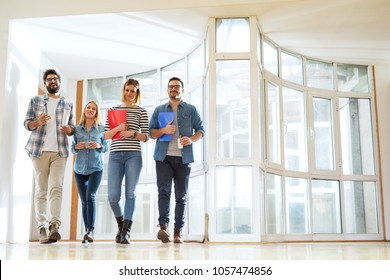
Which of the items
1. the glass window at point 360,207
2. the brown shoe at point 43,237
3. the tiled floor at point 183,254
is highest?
the glass window at point 360,207

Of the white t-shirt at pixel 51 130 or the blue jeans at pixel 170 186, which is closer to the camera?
the blue jeans at pixel 170 186

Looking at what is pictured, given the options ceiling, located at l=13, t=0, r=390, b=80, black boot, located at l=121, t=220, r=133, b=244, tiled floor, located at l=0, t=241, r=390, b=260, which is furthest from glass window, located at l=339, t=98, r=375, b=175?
black boot, located at l=121, t=220, r=133, b=244

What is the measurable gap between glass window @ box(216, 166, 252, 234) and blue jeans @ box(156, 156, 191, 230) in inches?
26.1

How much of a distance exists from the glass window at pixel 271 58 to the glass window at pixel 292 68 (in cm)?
17

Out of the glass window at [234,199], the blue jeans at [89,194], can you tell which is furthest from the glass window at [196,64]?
the blue jeans at [89,194]

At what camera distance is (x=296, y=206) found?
5484 millimetres

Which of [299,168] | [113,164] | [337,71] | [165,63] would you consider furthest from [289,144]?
[113,164]

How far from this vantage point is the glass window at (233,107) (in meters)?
4.51

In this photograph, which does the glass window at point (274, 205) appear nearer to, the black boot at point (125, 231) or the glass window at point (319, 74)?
the glass window at point (319, 74)

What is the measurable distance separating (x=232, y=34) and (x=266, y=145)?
1135 mm

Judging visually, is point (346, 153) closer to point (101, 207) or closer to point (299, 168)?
point (299, 168)

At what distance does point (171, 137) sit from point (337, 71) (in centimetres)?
300

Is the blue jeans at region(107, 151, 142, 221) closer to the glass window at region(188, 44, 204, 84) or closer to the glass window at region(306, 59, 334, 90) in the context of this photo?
the glass window at region(188, 44, 204, 84)

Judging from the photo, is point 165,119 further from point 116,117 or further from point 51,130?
point 51,130
